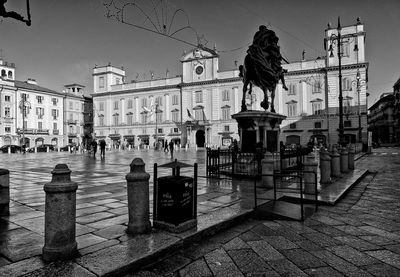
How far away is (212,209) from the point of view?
17.6 feet

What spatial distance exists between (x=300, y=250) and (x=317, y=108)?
157ft

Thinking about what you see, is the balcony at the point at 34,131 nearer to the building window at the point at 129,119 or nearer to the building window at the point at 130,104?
the building window at the point at 129,119

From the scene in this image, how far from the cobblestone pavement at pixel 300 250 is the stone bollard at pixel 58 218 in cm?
81

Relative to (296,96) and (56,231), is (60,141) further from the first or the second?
(56,231)

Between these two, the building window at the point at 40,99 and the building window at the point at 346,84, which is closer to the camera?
the building window at the point at 346,84

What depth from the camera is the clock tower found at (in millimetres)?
53719

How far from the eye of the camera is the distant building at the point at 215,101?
4509 cm

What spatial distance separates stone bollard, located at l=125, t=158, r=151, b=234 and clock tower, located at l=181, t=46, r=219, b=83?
51.3m

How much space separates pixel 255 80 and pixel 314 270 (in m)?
9.00

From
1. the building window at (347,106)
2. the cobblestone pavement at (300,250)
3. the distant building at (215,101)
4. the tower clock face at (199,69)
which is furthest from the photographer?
the tower clock face at (199,69)

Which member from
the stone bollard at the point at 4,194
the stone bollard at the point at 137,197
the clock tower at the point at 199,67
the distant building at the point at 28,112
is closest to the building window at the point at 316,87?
the clock tower at the point at 199,67

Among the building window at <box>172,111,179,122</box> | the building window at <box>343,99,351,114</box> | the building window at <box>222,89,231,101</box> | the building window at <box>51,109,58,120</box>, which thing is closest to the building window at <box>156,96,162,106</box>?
the building window at <box>172,111,179,122</box>

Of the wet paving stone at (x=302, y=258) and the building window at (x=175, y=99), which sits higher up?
the building window at (x=175, y=99)

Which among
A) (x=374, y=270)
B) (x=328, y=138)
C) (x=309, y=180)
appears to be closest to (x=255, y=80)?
(x=309, y=180)
